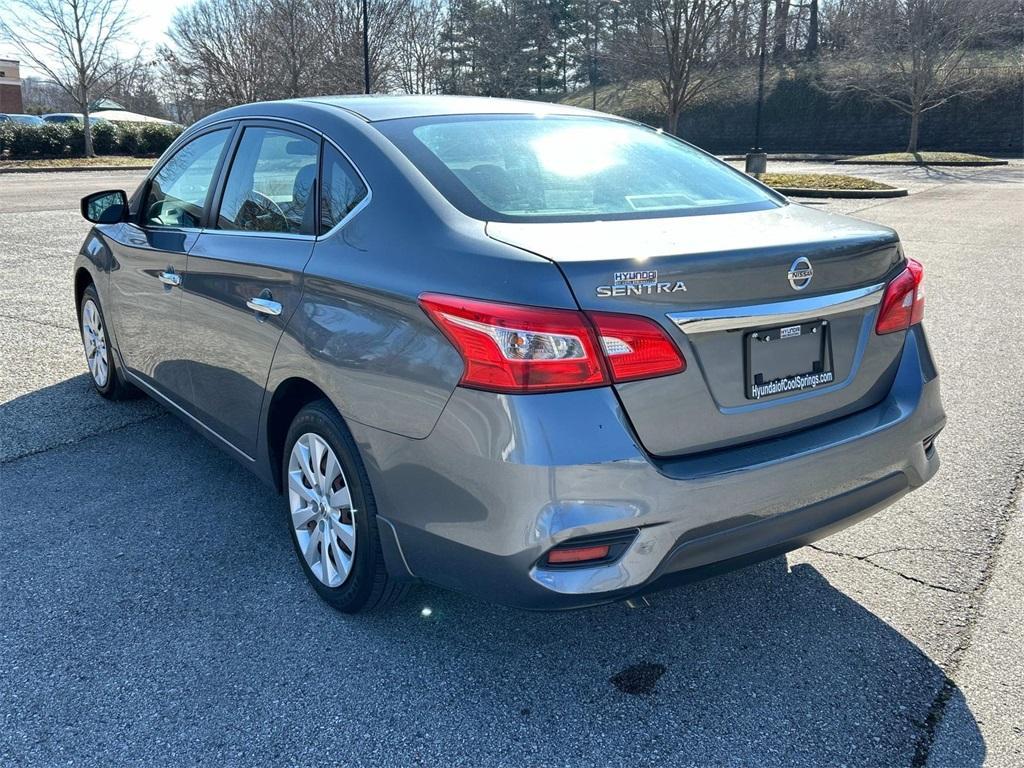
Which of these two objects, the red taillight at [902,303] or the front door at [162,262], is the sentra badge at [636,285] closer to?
the red taillight at [902,303]

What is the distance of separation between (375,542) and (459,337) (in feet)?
2.60

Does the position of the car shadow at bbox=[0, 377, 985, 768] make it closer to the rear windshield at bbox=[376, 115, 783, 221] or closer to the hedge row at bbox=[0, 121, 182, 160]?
the rear windshield at bbox=[376, 115, 783, 221]

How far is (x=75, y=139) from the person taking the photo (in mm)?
33156

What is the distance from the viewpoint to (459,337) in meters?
2.21

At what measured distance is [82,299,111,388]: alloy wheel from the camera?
494cm

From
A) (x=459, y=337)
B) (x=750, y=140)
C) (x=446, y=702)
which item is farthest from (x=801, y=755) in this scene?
(x=750, y=140)

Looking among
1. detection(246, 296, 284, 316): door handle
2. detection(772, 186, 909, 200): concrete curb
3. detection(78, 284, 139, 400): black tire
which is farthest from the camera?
detection(772, 186, 909, 200): concrete curb

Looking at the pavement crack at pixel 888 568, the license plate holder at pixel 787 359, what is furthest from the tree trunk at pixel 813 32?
the license plate holder at pixel 787 359

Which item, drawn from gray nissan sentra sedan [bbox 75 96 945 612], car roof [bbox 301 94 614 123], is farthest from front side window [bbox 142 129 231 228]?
car roof [bbox 301 94 614 123]

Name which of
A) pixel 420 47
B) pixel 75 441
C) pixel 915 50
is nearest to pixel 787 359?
pixel 75 441

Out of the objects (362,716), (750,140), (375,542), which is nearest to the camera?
(362,716)

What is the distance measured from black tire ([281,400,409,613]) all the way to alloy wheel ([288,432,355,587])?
3cm

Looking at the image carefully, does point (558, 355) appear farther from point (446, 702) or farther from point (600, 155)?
A: point (600, 155)

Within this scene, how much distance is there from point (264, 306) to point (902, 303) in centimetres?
213
